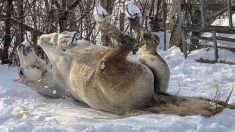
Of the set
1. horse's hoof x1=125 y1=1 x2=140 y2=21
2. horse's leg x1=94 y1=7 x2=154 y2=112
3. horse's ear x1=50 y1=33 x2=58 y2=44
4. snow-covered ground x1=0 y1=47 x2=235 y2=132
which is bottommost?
snow-covered ground x1=0 y1=47 x2=235 y2=132

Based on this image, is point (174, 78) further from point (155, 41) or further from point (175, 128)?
point (175, 128)

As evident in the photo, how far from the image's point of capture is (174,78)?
649cm

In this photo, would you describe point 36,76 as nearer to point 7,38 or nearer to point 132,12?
point 132,12

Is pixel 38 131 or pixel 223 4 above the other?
pixel 223 4

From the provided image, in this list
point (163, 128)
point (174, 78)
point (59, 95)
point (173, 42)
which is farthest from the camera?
point (173, 42)

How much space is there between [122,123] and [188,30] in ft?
24.7

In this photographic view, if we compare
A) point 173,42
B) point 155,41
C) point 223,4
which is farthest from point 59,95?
point 173,42

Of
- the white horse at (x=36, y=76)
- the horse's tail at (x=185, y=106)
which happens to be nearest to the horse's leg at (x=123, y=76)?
the horse's tail at (x=185, y=106)

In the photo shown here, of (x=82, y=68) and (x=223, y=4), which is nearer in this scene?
(x=82, y=68)

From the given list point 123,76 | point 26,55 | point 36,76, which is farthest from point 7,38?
point 123,76

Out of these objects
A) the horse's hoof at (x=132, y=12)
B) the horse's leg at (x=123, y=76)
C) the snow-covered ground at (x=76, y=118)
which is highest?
the horse's hoof at (x=132, y=12)

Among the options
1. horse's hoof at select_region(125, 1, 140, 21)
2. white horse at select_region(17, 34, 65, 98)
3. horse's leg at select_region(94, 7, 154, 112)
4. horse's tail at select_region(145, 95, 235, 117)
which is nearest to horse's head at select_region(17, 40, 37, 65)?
white horse at select_region(17, 34, 65, 98)

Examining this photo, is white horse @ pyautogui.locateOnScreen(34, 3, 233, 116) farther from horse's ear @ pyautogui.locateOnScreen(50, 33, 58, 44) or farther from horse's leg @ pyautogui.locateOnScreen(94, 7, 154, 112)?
horse's ear @ pyautogui.locateOnScreen(50, 33, 58, 44)

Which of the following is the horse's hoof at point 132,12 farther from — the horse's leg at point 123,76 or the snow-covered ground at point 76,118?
the snow-covered ground at point 76,118
